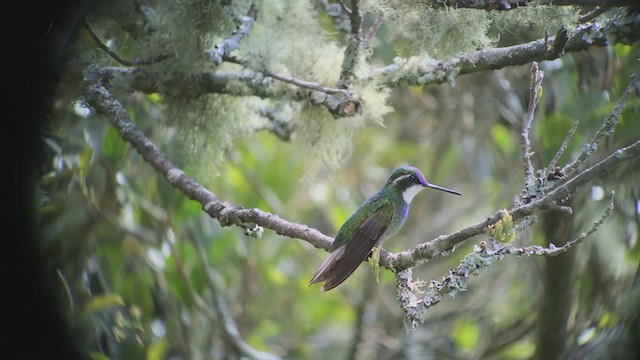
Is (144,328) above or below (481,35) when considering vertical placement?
below

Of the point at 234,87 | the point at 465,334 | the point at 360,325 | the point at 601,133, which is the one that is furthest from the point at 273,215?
the point at 465,334

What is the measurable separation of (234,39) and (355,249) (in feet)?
1.78

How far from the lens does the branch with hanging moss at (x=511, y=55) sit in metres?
1.37

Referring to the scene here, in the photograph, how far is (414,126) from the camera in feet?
12.8

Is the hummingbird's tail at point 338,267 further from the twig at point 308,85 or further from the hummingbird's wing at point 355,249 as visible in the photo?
the twig at point 308,85

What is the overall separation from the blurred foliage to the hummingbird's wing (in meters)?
0.12

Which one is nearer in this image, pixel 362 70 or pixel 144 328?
pixel 362 70

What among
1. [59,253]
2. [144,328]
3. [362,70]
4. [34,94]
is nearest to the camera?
[34,94]

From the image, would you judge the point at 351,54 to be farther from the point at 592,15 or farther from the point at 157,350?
the point at 157,350

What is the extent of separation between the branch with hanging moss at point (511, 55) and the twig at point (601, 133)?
12 centimetres

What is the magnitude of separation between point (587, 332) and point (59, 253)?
3.81 ft

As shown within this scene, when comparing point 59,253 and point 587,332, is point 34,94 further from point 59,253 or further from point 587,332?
point 587,332

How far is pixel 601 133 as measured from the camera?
1.22 meters

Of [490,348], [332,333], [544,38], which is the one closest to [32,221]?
[544,38]
